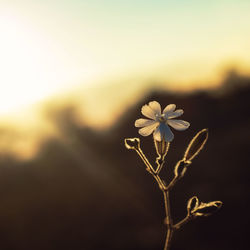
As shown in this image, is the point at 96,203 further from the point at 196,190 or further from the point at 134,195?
the point at 196,190

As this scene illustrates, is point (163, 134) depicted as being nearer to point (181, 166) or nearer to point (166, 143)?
point (166, 143)

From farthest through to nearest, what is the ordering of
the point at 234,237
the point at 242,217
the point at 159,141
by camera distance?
the point at 242,217 → the point at 234,237 → the point at 159,141

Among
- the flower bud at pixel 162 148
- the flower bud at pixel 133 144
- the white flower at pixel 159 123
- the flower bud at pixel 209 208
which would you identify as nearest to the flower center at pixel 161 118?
the white flower at pixel 159 123

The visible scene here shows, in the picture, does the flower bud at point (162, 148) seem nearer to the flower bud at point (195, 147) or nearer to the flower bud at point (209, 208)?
the flower bud at point (195, 147)

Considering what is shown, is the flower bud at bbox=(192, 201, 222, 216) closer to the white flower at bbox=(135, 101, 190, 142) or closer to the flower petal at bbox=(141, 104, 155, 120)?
the white flower at bbox=(135, 101, 190, 142)

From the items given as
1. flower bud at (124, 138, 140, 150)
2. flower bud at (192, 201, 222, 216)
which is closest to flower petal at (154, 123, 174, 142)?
flower bud at (124, 138, 140, 150)

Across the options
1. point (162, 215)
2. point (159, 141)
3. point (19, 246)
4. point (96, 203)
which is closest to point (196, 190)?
point (162, 215)

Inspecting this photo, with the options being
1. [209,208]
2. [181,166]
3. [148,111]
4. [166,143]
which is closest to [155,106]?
[148,111]

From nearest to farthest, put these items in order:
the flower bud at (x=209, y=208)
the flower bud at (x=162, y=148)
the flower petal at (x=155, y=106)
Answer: the flower bud at (x=209, y=208), the flower bud at (x=162, y=148), the flower petal at (x=155, y=106)
